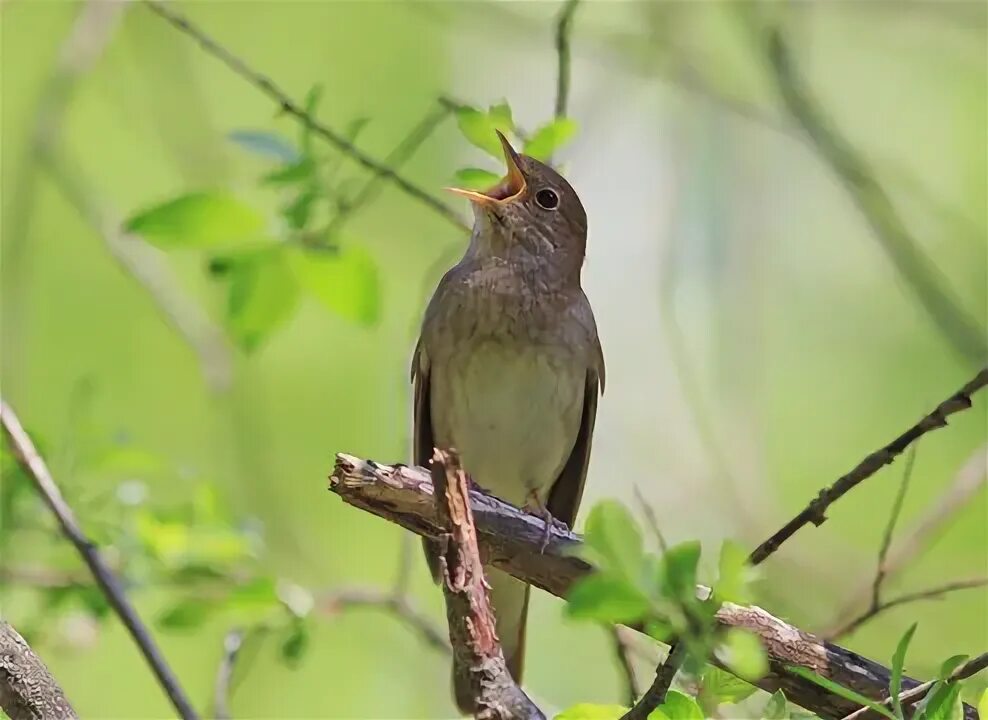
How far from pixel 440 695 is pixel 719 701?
2936 mm

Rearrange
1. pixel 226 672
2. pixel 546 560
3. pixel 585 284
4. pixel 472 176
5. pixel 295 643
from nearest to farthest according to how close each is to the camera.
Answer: pixel 546 560
pixel 472 176
pixel 295 643
pixel 226 672
pixel 585 284

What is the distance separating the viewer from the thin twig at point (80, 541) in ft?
9.46

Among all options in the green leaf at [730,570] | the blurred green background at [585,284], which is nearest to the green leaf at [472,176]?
the blurred green background at [585,284]

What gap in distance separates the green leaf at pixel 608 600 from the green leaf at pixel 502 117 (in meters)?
1.64

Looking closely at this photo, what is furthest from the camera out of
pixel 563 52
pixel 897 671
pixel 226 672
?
pixel 563 52

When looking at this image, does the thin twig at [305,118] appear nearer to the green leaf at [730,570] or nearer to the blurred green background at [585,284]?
the blurred green background at [585,284]

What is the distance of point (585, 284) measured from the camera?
18.2 ft

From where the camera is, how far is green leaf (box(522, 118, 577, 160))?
2902 mm

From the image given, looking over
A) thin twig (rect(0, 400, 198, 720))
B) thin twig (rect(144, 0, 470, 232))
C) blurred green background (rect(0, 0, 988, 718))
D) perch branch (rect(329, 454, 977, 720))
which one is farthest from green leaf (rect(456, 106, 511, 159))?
thin twig (rect(0, 400, 198, 720))

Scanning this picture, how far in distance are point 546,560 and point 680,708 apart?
0.90 meters

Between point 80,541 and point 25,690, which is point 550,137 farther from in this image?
point 25,690

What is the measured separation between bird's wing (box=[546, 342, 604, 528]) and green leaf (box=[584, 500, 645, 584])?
8.81 ft

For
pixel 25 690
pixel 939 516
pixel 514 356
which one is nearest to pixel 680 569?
pixel 25 690

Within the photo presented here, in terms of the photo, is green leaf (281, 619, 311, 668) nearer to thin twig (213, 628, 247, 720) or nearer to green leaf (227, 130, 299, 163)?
thin twig (213, 628, 247, 720)
